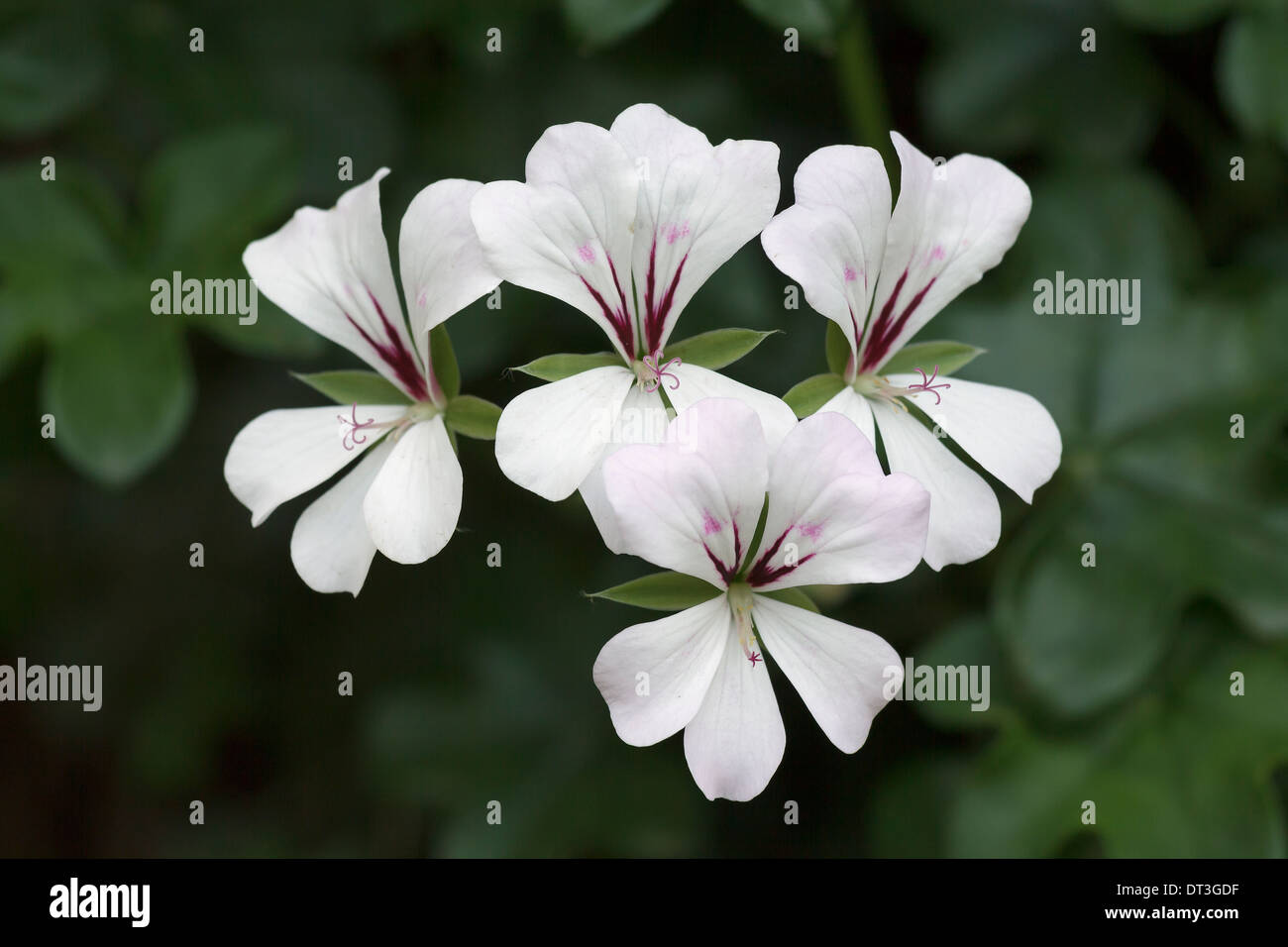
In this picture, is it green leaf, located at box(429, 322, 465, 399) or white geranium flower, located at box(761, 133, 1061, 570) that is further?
green leaf, located at box(429, 322, 465, 399)

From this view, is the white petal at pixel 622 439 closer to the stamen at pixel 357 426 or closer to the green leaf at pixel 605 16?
the stamen at pixel 357 426

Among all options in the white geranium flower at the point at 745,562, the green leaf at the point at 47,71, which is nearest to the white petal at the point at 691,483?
the white geranium flower at the point at 745,562

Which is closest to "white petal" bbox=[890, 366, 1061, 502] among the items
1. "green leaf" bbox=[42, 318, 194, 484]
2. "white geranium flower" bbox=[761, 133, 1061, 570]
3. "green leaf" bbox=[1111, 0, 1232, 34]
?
"white geranium flower" bbox=[761, 133, 1061, 570]

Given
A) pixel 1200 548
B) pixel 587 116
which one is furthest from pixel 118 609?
pixel 1200 548

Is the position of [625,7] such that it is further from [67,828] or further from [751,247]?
[67,828]

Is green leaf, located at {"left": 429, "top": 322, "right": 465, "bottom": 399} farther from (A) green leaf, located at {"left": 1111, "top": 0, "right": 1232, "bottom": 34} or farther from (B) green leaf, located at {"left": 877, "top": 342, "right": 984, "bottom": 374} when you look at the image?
(A) green leaf, located at {"left": 1111, "top": 0, "right": 1232, "bottom": 34}

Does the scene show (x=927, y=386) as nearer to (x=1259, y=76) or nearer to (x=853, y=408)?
(x=853, y=408)
